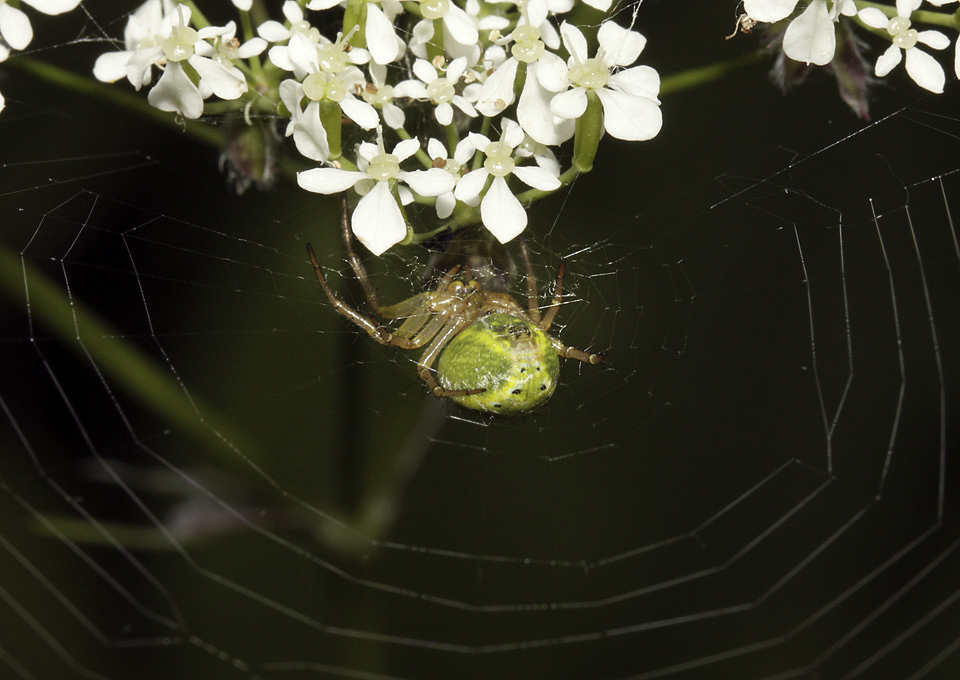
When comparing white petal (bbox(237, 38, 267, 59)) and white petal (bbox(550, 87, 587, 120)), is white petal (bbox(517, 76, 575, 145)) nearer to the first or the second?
white petal (bbox(550, 87, 587, 120))

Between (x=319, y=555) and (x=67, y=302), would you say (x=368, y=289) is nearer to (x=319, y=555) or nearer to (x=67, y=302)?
(x=67, y=302)

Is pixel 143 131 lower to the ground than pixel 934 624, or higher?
higher

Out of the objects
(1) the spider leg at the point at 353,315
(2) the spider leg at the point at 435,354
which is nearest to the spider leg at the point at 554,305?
(2) the spider leg at the point at 435,354

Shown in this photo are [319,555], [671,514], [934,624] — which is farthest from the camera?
[671,514]

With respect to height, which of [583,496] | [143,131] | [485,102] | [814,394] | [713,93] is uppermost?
[713,93]

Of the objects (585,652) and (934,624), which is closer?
(934,624)

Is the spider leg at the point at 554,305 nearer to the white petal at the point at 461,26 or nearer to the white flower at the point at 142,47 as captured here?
the white petal at the point at 461,26

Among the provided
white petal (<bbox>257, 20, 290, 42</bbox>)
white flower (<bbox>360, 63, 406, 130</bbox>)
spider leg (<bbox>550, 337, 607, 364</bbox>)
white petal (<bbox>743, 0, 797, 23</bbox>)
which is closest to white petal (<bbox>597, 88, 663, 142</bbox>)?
white petal (<bbox>743, 0, 797, 23</bbox>)

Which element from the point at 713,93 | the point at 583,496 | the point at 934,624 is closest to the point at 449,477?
the point at 583,496

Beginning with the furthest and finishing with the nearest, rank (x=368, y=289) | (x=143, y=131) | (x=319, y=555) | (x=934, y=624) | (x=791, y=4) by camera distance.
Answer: (x=934, y=624)
(x=319, y=555)
(x=143, y=131)
(x=368, y=289)
(x=791, y=4)
